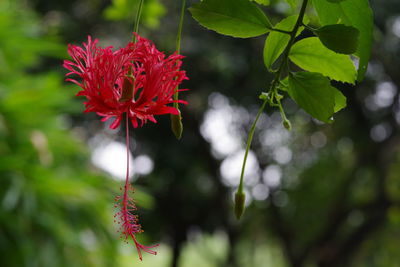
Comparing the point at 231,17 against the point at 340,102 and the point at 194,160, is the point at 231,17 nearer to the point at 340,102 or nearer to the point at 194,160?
the point at 340,102

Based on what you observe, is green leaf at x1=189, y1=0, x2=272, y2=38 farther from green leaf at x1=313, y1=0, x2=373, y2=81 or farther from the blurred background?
the blurred background

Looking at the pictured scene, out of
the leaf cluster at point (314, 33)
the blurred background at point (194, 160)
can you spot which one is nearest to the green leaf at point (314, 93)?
the leaf cluster at point (314, 33)

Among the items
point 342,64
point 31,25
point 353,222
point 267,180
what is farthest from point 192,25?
point 342,64

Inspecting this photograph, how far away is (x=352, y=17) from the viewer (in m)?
0.34

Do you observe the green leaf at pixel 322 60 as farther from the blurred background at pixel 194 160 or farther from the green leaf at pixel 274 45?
the blurred background at pixel 194 160

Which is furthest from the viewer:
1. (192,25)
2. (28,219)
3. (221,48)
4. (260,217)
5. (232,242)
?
(260,217)

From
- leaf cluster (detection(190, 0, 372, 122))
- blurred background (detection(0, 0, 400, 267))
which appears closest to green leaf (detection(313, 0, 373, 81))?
leaf cluster (detection(190, 0, 372, 122))

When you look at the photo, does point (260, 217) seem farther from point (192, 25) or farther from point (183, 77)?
point (183, 77)

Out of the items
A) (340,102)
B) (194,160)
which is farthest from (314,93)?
(194,160)

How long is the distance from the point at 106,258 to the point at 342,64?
165 cm

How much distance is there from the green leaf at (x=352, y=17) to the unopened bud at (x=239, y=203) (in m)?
0.14

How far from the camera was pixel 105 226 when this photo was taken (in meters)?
1.91

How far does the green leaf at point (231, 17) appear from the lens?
34 cm

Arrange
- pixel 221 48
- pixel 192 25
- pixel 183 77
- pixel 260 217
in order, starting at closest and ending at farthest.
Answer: pixel 183 77, pixel 221 48, pixel 192 25, pixel 260 217
